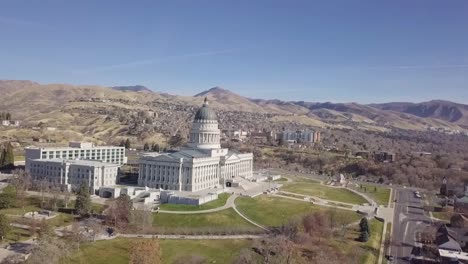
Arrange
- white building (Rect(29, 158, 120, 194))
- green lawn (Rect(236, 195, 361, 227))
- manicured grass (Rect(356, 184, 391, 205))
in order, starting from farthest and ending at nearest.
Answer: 1. manicured grass (Rect(356, 184, 391, 205))
2. white building (Rect(29, 158, 120, 194))
3. green lawn (Rect(236, 195, 361, 227))

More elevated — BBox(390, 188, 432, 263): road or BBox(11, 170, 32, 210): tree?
BBox(11, 170, 32, 210): tree

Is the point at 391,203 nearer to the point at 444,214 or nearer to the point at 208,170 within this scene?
the point at 444,214

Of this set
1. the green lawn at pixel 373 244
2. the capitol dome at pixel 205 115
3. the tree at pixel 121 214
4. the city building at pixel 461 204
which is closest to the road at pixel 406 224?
the green lawn at pixel 373 244

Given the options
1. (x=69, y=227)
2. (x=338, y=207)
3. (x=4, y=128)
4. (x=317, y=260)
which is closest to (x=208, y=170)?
(x=338, y=207)

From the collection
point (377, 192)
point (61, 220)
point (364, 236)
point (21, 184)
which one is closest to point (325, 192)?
point (377, 192)

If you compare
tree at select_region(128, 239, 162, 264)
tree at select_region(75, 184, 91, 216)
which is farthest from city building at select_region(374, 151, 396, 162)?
tree at select_region(128, 239, 162, 264)

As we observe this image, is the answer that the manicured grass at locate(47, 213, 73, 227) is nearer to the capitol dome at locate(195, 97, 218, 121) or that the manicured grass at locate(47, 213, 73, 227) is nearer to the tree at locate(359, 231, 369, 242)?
the tree at locate(359, 231, 369, 242)
